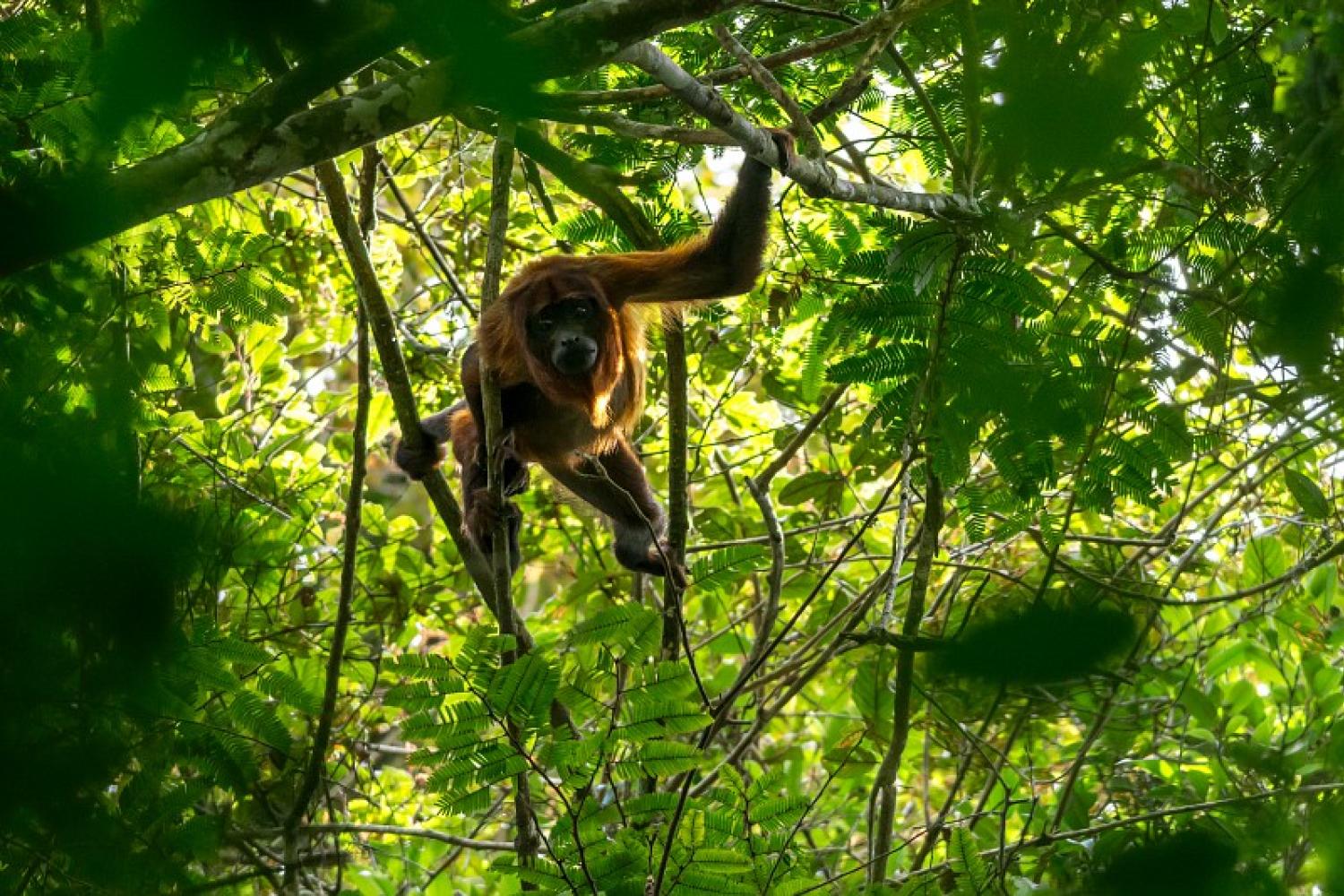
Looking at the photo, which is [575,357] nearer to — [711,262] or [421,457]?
[711,262]

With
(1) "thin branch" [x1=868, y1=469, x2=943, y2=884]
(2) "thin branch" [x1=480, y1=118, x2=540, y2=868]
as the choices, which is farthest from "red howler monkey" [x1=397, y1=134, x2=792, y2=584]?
(1) "thin branch" [x1=868, y1=469, x2=943, y2=884]

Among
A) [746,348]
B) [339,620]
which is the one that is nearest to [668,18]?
[339,620]

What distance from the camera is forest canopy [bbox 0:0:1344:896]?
4.58 feet

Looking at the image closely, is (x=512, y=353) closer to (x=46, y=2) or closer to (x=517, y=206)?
(x=517, y=206)

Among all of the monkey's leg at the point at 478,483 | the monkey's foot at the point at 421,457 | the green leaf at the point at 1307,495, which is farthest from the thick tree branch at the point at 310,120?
the green leaf at the point at 1307,495

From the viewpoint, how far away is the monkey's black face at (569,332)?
5.85 m

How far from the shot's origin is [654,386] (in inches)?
278

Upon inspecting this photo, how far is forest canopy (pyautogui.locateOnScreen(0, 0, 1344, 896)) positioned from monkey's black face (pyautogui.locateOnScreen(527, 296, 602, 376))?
416mm

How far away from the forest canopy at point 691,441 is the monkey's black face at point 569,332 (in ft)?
1.36

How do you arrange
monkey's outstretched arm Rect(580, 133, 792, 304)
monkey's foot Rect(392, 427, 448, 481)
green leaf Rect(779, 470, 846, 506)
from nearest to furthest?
monkey's outstretched arm Rect(580, 133, 792, 304)
monkey's foot Rect(392, 427, 448, 481)
green leaf Rect(779, 470, 846, 506)

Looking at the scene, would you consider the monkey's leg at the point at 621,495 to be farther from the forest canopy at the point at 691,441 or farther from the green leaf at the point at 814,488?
the green leaf at the point at 814,488

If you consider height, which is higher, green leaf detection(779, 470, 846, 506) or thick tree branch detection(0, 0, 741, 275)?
green leaf detection(779, 470, 846, 506)

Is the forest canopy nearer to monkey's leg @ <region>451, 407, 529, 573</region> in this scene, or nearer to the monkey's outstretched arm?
the monkey's outstretched arm

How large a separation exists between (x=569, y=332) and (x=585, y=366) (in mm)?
177
